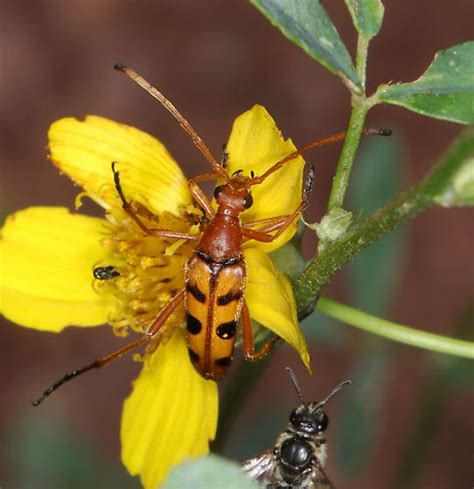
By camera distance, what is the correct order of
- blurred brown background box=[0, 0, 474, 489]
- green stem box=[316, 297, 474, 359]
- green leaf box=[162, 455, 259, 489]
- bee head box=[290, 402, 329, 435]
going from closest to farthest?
green leaf box=[162, 455, 259, 489] → green stem box=[316, 297, 474, 359] → bee head box=[290, 402, 329, 435] → blurred brown background box=[0, 0, 474, 489]

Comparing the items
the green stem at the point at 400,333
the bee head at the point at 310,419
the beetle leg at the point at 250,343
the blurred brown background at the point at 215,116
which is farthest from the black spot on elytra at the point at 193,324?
the blurred brown background at the point at 215,116

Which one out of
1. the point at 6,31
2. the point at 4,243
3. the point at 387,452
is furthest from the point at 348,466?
the point at 6,31

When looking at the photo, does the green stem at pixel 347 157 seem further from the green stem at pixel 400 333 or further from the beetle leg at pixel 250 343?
the beetle leg at pixel 250 343

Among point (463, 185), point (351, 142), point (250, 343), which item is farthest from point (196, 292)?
point (463, 185)

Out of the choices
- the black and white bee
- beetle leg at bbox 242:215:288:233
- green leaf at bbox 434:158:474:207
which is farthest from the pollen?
green leaf at bbox 434:158:474:207

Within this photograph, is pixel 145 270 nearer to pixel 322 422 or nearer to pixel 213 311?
pixel 213 311

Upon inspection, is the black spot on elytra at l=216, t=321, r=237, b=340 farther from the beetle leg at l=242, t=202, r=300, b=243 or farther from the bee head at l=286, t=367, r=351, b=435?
the bee head at l=286, t=367, r=351, b=435
